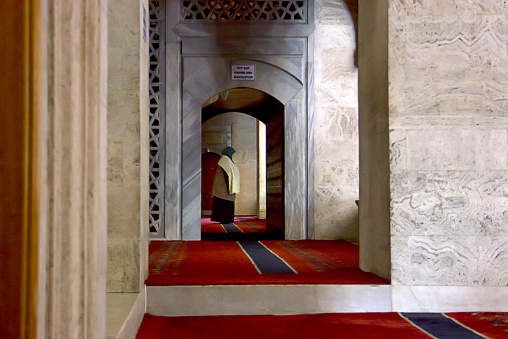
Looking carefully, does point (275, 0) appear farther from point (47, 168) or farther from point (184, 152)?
point (47, 168)

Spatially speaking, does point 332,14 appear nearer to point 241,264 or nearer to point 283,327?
point 241,264

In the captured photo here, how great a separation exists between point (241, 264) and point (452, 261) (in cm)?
170

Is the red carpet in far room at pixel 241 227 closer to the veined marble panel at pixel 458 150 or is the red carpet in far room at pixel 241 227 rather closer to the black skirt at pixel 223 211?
the black skirt at pixel 223 211

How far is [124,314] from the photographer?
2.49 meters

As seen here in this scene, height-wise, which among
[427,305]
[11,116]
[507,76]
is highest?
[507,76]

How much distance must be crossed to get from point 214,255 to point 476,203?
8.22 feet

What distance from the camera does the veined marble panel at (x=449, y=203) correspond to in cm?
343

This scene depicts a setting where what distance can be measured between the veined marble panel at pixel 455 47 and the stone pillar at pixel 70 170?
247 centimetres

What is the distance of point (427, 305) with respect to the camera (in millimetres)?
3375

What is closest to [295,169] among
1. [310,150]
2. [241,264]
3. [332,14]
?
[310,150]

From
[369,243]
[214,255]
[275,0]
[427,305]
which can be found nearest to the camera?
[427,305]

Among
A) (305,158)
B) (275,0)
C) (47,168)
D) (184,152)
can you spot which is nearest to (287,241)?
(305,158)

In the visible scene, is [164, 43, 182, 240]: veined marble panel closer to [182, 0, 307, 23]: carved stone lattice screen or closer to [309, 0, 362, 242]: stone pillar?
[182, 0, 307, 23]: carved stone lattice screen

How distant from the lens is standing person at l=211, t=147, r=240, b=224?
10.6 m
